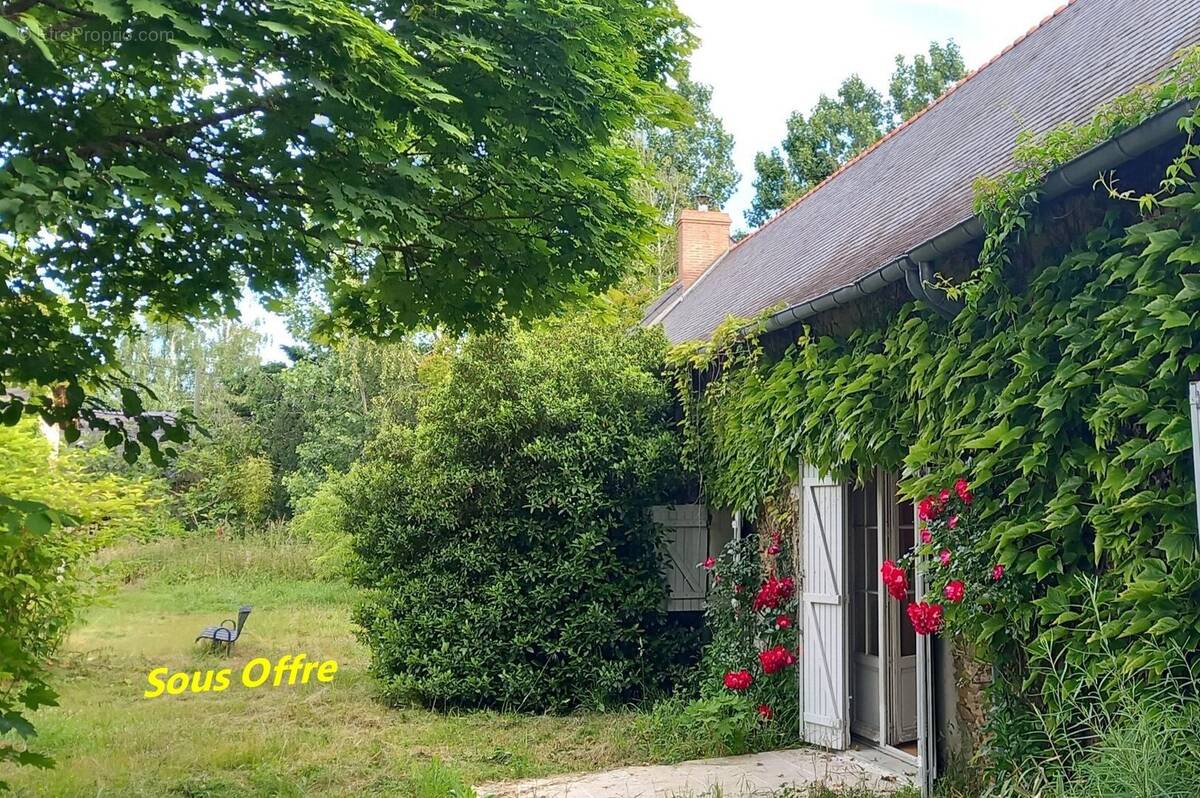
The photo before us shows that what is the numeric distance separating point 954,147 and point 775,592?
3.74 metres

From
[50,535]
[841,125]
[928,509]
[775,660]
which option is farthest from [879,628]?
[841,125]

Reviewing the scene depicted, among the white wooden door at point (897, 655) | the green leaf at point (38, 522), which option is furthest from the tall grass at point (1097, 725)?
the green leaf at point (38, 522)

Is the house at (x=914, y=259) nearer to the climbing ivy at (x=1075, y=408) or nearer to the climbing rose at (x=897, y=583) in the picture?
the climbing ivy at (x=1075, y=408)

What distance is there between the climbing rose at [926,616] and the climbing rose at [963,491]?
1.94 feet

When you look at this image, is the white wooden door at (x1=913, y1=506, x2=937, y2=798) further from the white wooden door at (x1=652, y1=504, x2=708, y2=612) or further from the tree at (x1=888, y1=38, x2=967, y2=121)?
the tree at (x1=888, y1=38, x2=967, y2=121)

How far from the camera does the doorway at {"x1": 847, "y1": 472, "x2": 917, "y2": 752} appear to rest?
5.92m

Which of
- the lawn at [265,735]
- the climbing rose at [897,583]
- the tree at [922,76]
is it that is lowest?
the lawn at [265,735]

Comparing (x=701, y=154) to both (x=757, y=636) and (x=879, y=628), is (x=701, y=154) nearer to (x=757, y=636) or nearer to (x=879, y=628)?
(x=757, y=636)

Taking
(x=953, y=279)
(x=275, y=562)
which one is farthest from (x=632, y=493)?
(x=275, y=562)

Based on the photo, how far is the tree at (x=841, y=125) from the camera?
27.3 m

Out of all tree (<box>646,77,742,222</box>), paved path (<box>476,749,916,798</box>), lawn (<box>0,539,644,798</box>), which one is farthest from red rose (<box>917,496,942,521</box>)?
tree (<box>646,77,742,222</box>)

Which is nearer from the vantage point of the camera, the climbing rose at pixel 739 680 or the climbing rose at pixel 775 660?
the climbing rose at pixel 775 660

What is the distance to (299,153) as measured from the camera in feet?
12.3

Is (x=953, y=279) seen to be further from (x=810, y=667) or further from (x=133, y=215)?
(x=133, y=215)
